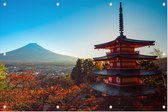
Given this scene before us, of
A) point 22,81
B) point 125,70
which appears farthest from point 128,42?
point 22,81

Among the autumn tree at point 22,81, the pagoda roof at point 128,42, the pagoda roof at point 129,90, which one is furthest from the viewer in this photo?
the autumn tree at point 22,81

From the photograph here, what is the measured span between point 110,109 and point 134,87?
30.6 inches

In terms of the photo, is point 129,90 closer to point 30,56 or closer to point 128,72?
point 128,72

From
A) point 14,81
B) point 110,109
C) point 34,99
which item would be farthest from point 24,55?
point 110,109

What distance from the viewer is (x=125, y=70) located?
469cm

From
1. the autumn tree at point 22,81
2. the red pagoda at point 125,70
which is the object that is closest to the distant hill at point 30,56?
the autumn tree at point 22,81

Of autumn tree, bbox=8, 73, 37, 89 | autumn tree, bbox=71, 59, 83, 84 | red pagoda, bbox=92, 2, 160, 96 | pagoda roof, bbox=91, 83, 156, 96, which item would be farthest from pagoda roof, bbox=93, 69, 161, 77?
autumn tree, bbox=8, 73, 37, 89

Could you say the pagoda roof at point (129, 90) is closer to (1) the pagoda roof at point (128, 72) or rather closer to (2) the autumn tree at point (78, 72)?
(1) the pagoda roof at point (128, 72)

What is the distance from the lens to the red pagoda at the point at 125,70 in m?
4.50

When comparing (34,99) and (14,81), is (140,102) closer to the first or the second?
(34,99)

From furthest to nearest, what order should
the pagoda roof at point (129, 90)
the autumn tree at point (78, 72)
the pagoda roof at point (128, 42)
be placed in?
1. the autumn tree at point (78, 72)
2. the pagoda roof at point (128, 42)
3. the pagoda roof at point (129, 90)

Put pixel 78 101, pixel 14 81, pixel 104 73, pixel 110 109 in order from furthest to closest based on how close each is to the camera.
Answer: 1. pixel 14 81
2. pixel 78 101
3. pixel 104 73
4. pixel 110 109

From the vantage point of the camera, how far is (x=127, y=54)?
4.75 metres

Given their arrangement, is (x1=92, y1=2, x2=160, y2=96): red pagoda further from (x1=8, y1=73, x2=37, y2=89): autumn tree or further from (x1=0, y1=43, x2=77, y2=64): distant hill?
(x1=0, y1=43, x2=77, y2=64): distant hill
